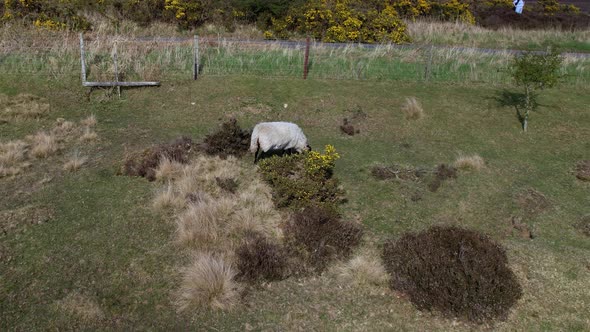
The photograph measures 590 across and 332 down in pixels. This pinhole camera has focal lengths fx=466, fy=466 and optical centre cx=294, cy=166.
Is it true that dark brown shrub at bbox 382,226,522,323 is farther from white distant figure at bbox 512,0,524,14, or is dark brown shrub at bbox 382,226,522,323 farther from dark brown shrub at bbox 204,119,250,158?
white distant figure at bbox 512,0,524,14

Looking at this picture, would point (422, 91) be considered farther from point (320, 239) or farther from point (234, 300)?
point (234, 300)

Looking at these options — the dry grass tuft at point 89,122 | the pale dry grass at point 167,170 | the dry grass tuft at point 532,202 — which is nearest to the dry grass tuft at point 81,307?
the pale dry grass at point 167,170

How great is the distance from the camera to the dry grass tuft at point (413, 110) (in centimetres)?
1683

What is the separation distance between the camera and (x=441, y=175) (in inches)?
500

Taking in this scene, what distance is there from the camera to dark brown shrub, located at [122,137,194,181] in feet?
38.9

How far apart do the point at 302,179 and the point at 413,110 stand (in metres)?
7.28

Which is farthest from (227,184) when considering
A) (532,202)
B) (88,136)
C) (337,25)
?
(337,25)

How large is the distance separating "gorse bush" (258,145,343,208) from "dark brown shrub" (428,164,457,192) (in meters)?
2.58

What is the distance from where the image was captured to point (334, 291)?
27.1ft

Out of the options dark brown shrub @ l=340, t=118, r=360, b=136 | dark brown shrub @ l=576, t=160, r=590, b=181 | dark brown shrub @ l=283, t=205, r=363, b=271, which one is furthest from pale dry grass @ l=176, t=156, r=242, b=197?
dark brown shrub @ l=576, t=160, r=590, b=181

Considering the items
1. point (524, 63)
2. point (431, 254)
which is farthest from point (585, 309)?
point (524, 63)

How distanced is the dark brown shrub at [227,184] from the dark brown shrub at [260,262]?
256 centimetres

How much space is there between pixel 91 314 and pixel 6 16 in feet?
77.0

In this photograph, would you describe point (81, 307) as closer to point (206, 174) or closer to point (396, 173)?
point (206, 174)
